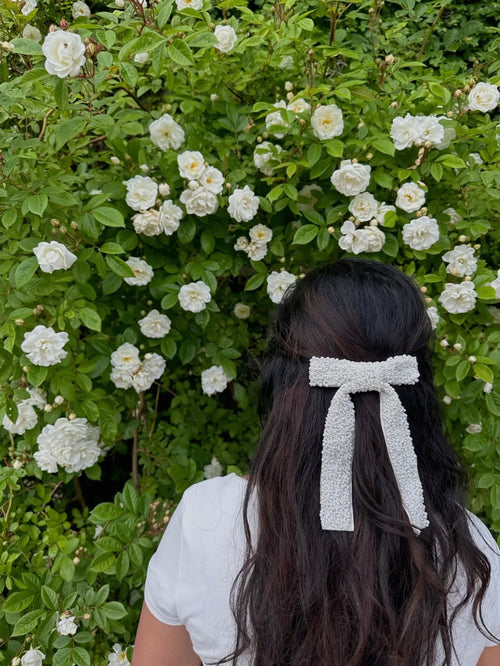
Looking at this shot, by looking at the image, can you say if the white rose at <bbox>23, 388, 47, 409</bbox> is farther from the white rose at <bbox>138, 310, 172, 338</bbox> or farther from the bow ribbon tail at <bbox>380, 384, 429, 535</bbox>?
the bow ribbon tail at <bbox>380, 384, 429, 535</bbox>

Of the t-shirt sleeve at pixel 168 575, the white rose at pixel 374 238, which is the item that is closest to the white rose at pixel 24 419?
the t-shirt sleeve at pixel 168 575

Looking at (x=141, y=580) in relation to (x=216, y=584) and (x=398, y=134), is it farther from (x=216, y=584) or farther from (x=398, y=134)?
(x=398, y=134)

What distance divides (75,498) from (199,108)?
1.59 metres

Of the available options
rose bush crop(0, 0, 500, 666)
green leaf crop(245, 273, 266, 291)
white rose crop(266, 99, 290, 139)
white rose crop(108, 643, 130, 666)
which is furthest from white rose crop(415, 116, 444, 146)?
white rose crop(108, 643, 130, 666)

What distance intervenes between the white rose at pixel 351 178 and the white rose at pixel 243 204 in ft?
0.81

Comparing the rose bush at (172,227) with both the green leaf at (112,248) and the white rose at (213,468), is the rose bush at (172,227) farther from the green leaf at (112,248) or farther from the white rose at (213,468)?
the white rose at (213,468)

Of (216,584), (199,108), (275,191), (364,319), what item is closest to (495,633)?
(216,584)

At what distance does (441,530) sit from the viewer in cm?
97

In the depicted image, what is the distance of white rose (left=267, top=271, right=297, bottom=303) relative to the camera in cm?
168

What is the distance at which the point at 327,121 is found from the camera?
154cm

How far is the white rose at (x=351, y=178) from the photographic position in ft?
4.95

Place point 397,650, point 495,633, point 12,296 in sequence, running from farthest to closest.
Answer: point 12,296, point 495,633, point 397,650

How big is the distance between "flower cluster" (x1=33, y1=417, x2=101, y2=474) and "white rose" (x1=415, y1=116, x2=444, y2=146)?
1.28 m

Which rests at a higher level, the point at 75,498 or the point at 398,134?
the point at 398,134
